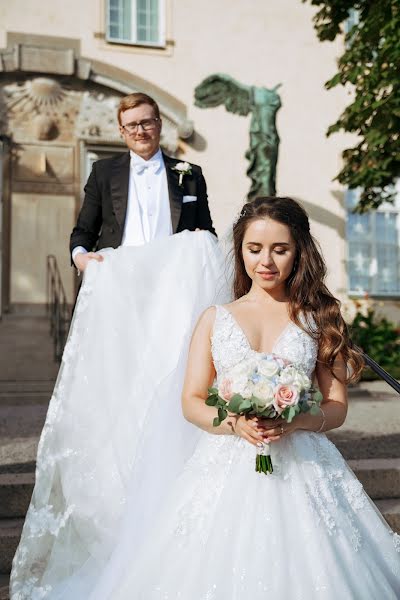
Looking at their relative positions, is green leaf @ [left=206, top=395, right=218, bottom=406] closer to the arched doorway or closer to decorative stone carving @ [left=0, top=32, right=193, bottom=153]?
the arched doorway

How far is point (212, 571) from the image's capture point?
238 cm

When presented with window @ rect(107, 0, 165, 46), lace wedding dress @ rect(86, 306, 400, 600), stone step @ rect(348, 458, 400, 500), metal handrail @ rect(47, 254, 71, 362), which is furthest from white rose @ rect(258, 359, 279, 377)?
window @ rect(107, 0, 165, 46)

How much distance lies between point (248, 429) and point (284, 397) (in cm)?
23

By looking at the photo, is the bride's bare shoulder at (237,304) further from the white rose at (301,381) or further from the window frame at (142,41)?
the window frame at (142,41)

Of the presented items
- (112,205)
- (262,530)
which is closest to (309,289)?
(262,530)

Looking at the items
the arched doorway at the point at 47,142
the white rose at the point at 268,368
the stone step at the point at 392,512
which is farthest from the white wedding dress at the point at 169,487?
the arched doorway at the point at 47,142

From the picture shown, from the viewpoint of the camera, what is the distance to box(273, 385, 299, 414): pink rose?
2.28m

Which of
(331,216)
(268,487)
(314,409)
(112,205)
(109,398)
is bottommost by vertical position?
(268,487)

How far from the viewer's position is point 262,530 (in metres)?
2.41

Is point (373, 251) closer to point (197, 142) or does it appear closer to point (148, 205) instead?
point (197, 142)

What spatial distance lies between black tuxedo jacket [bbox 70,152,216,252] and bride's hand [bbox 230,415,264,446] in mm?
1681

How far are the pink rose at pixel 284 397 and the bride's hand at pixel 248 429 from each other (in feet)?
0.37

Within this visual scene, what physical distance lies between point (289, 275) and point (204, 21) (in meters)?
11.8

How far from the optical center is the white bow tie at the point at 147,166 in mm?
3959
